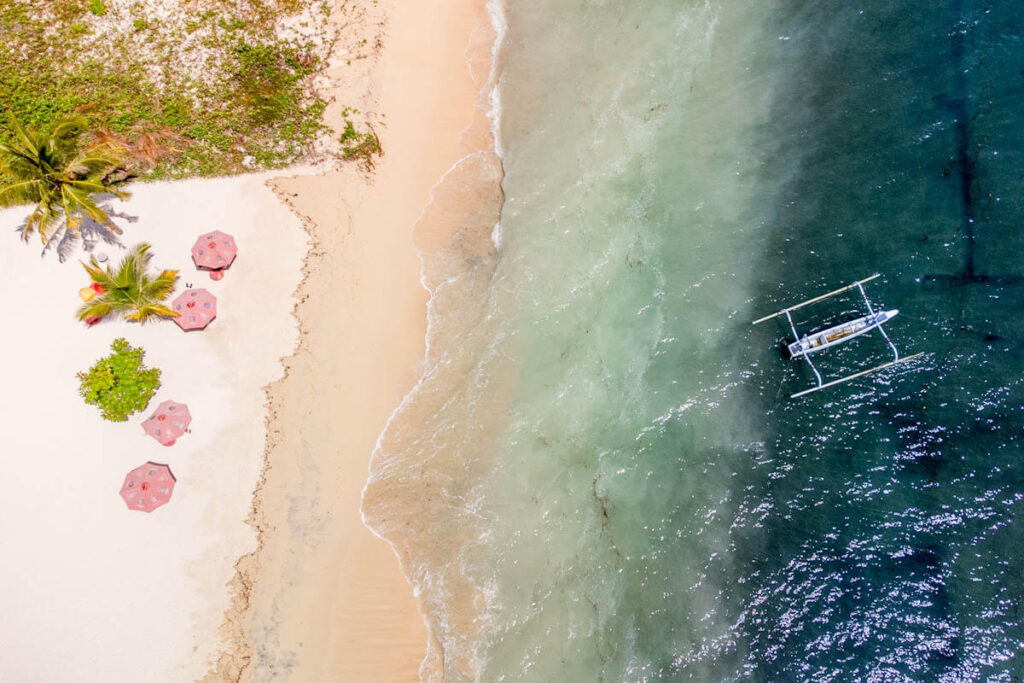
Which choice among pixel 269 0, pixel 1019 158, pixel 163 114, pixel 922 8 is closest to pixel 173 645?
pixel 163 114

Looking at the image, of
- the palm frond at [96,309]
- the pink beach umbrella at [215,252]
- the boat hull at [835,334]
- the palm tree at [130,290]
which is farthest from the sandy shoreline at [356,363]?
the boat hull at [835,334]

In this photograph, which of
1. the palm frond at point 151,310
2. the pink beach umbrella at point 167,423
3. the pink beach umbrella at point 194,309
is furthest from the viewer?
the pink beach umbrella at point 194,309

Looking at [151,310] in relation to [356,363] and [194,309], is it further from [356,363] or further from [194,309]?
[356,363]

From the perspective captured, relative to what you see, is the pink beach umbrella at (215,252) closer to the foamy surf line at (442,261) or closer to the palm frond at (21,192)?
the palm frond at (21,192)

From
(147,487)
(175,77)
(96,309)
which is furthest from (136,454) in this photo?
(175,77)

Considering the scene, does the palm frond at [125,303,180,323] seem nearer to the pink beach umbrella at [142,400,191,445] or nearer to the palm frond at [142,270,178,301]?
the palm frond at [142,270,178,301]

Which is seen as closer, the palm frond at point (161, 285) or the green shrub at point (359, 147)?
the palm frond at point (161, 285)
